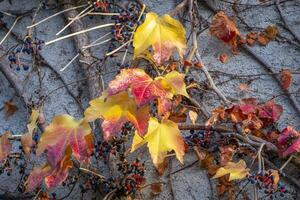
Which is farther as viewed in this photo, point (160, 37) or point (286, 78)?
point (286, 78)

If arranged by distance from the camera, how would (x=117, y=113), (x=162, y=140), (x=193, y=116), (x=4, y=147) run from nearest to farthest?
(x=117, y=113) < (x=162, y=140) < (x=4, y=147) < (x=193, y=116)

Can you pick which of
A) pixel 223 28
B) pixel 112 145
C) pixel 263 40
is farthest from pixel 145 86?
pixel 263 40

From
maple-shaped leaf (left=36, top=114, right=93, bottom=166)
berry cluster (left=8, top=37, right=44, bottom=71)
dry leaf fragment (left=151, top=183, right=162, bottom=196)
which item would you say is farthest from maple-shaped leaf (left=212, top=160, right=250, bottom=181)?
berry cluster (left=8, top=37, right=44, bottom=71)

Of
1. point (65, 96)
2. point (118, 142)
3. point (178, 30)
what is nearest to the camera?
point (178, 30)

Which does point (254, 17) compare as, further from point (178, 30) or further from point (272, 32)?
point (178, 30)

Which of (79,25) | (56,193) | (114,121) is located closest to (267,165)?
(114,121)

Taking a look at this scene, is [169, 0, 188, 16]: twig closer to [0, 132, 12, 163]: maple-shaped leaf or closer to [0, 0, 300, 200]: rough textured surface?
[0, 0, 300, 200]: rough textured surface

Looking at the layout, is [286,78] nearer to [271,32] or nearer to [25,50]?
[271,32]
